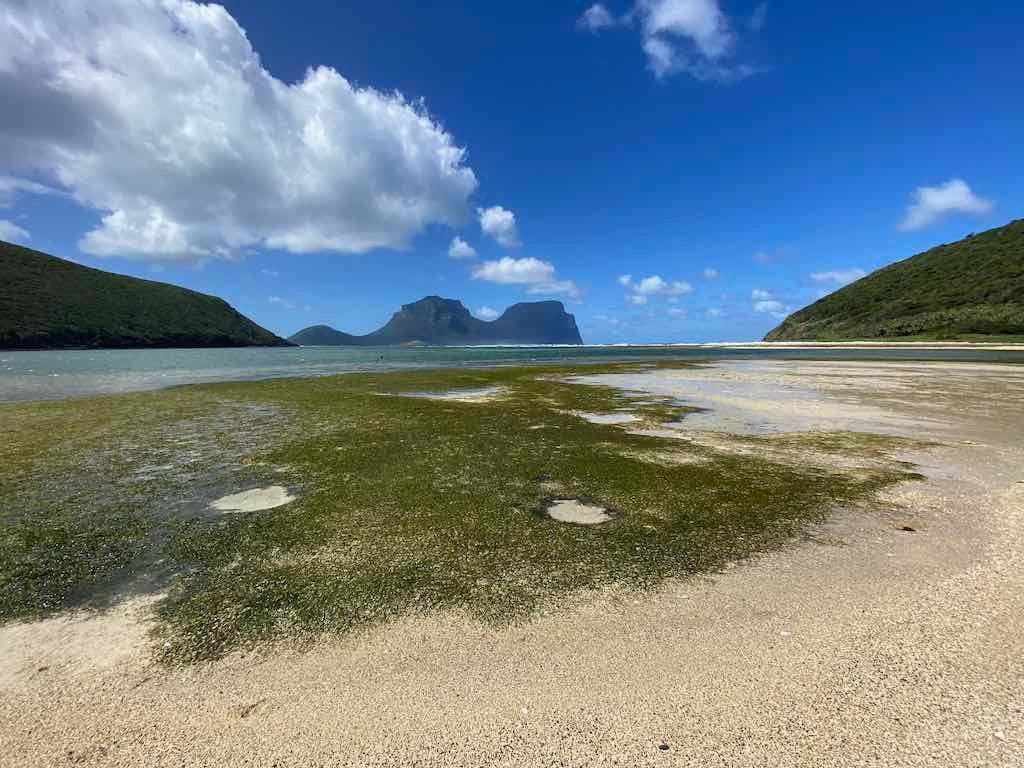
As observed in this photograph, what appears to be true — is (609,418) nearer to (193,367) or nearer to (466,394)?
(466,394)

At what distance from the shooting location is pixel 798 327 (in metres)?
170

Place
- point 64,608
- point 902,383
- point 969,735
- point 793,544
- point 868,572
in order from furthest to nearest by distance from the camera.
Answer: point 902,383 → point 793,544 → point 868,572 → point 64,608 → point 969,735

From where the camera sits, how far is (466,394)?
88.5ft

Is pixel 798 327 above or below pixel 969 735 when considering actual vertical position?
above

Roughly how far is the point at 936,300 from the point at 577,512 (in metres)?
168

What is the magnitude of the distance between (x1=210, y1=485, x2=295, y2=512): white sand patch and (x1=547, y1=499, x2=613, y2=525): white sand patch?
201 inches

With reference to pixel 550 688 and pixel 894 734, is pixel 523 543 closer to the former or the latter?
pixel 550 688

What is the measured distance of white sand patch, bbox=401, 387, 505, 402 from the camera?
81.1 feet

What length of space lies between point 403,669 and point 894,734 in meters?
3.93

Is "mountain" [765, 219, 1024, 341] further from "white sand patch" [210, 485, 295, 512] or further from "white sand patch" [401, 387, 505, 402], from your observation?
"white sand patch" [210, 485, 295, 512]

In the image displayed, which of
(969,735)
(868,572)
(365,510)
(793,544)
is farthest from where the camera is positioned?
(365,510)

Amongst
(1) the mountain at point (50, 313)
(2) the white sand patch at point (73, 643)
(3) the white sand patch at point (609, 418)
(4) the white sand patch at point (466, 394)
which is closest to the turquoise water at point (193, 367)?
(4) the white sand patch at point (466, 394)

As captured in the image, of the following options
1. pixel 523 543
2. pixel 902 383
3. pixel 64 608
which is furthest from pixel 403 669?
pixel 902 383

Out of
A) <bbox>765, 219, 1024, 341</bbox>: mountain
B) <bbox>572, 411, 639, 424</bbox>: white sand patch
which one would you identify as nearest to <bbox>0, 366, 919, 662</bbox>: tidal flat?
<bbox>572, 411, 639, 424</bbox>: white sand patch
